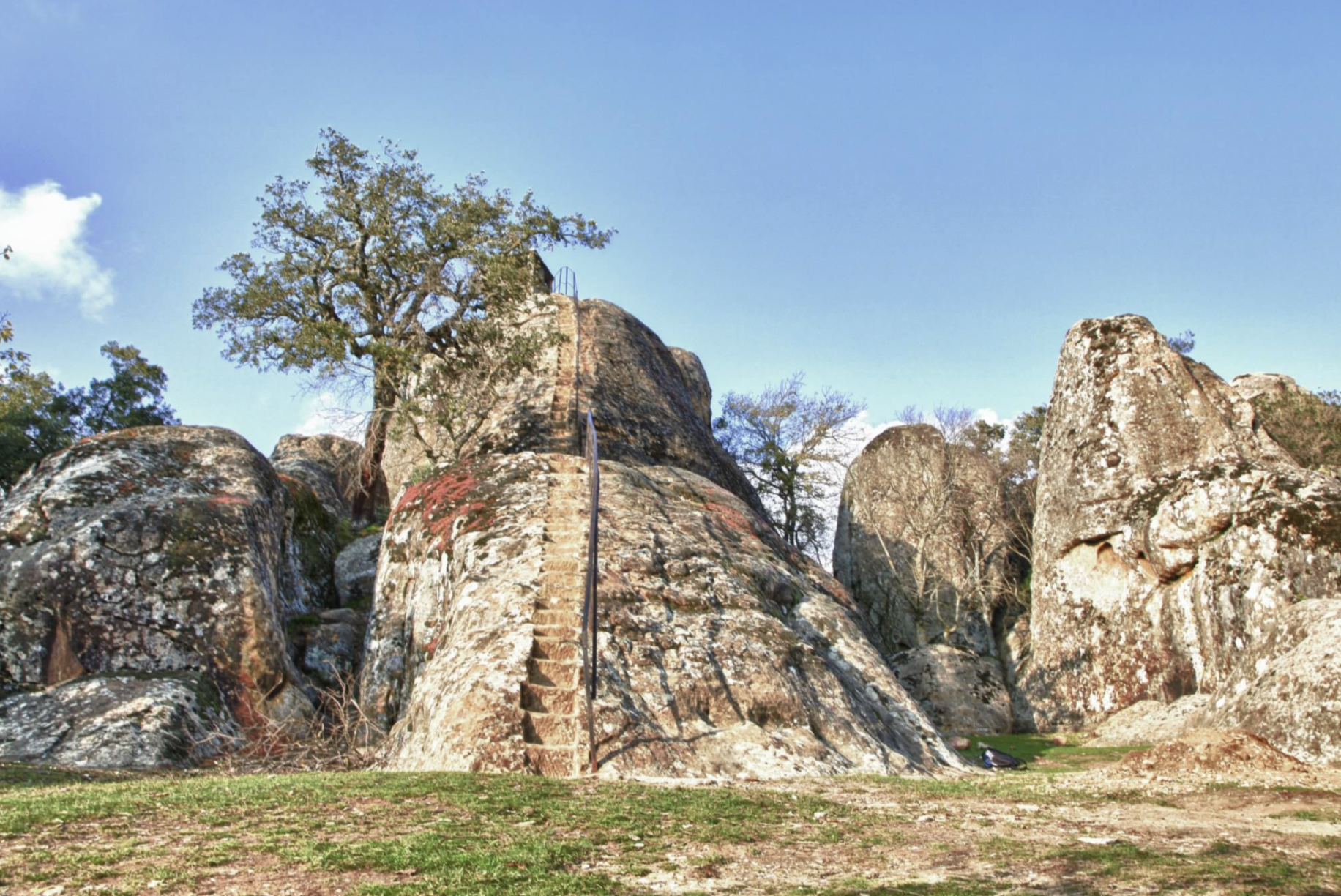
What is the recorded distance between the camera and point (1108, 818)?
27.9 feet

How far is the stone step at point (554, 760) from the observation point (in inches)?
431

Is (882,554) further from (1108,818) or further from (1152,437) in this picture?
(1108,818)

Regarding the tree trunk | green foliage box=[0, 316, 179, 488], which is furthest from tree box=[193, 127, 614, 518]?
green foliage box=[0, 316, 179, 488]

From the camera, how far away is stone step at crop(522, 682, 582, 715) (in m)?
12.1

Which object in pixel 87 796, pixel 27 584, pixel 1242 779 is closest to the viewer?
pixel 87 796

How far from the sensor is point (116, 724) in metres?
15.1

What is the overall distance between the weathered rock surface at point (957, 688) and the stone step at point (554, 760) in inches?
699

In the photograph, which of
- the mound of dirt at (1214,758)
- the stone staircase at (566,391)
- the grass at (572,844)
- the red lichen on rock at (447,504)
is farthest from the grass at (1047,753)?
the stone staircase at (566,391)

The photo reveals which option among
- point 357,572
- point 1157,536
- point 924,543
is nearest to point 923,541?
point 924,543

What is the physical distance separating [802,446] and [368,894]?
41.8m

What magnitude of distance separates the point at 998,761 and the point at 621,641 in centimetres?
782

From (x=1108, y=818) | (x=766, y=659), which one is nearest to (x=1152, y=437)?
(x=766, y=659)

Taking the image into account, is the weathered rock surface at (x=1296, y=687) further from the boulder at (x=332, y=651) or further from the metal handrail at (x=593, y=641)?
the boulder at (x=332, y=651)

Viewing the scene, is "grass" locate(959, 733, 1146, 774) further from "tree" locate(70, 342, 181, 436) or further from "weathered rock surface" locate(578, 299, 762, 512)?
"tree" locate(70, 342, 181, 436)
